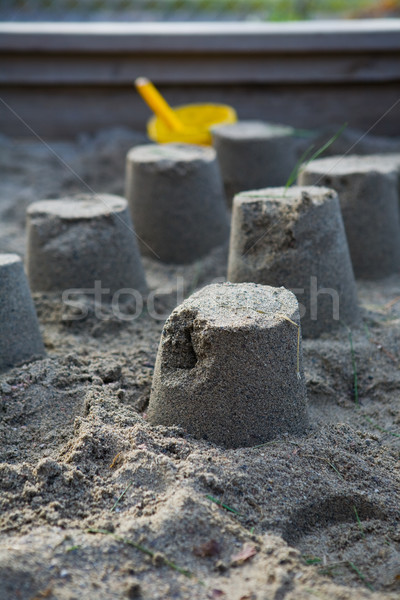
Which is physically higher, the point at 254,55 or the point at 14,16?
the point at 14,16

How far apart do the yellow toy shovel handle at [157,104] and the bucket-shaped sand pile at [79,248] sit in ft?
4.61

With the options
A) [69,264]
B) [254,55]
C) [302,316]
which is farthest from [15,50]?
[302,316]

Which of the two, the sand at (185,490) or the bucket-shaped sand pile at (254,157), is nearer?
the sand at (185,490)

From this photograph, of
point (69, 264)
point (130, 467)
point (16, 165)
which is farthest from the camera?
point (16, 165)

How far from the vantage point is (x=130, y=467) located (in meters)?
1.89

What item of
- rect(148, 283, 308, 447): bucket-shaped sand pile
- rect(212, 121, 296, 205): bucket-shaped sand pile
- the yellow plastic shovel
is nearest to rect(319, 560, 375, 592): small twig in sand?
rect(148, 283, 308, 447): bucket-shaped sand pile

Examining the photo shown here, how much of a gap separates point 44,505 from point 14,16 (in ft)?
16.1

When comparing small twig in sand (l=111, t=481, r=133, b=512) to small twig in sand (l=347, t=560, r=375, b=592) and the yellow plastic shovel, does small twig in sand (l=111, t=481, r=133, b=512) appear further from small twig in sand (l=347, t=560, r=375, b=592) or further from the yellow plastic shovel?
the yellow plastic shovel

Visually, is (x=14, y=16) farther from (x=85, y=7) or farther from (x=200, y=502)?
(x=200, y=502)

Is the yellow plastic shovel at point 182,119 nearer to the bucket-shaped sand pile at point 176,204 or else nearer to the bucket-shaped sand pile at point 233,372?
the bucket-shaped sand pile at point 176,204

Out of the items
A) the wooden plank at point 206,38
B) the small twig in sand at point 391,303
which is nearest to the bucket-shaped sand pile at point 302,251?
the small twig in sand at point 391,303

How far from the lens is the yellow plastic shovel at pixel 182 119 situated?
436 centimetres

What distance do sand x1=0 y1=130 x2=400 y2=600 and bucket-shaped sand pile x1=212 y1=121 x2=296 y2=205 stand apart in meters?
1.64

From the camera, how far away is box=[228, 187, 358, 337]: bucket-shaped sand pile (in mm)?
2715
